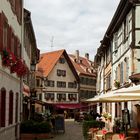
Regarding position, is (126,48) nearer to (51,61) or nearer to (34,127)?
(34,127)

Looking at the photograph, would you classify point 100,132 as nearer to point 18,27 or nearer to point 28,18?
point 18,27

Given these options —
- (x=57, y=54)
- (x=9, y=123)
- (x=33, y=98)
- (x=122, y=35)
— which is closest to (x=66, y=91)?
(x=57, y=54)

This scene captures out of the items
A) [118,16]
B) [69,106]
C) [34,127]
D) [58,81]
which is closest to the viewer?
[34,127]

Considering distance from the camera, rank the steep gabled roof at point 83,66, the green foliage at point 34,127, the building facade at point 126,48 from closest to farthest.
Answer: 1. the building facade at point 126,48
2. the green foliage at point 34,127
3. the steep gabled roof at point 83,66

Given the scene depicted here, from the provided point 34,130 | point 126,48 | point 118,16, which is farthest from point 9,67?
point 118,16

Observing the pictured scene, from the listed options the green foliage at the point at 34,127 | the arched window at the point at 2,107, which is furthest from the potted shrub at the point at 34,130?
the arched window at the point at 2,107

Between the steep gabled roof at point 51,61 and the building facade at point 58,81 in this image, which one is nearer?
the building facade at point 58,81

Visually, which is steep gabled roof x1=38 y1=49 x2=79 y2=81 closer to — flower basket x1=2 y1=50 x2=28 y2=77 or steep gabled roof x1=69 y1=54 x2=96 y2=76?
steep gabled roof x1=69 y1=54 x2=96 y2=76

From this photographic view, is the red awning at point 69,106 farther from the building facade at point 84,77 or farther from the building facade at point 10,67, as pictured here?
the building facade at point 10,67

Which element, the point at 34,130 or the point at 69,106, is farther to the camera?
the point at 69,106

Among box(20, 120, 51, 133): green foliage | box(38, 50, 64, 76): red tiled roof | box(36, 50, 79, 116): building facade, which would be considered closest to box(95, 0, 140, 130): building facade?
box(20, 120, 51, 133): green foliage

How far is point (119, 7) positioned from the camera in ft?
90.9

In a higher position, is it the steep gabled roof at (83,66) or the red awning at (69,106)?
the steep gabled roof at (83,66)

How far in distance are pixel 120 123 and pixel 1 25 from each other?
12381 millimetres
